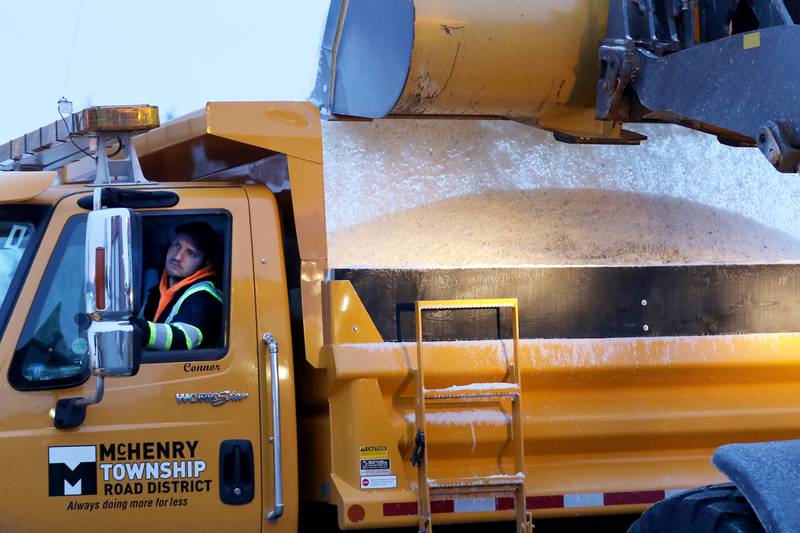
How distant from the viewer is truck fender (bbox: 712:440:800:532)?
9.15 ft

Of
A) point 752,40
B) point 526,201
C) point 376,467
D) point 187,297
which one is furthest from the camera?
point 526,201

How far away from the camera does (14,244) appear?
4.29m

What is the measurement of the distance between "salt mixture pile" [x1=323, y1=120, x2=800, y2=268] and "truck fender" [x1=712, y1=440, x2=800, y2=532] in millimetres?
1728

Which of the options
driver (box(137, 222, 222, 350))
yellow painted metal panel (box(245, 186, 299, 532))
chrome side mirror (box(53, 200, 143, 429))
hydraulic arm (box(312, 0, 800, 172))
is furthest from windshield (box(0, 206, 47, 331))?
hydraulic arm (box(312, 0, 800, 172))

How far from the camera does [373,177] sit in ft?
15.6

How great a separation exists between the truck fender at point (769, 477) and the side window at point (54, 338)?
2358 millimetres

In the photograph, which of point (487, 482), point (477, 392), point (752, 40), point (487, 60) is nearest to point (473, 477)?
point (487, 482)

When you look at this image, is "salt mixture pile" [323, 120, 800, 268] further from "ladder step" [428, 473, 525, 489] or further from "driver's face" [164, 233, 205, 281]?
"ladder step" [428, 473, 525, 489]

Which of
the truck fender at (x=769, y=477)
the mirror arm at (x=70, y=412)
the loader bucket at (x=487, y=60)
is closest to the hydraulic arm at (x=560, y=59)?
the loader bucket at (x=487, y=60)

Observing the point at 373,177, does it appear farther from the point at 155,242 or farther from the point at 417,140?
the point at 155,242

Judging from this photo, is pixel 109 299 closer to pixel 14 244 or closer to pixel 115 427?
pixel 115 427

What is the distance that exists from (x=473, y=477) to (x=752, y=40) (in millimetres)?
1930

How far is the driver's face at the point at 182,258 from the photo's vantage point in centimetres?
451

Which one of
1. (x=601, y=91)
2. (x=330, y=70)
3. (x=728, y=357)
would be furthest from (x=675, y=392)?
(x=330, y=70)
